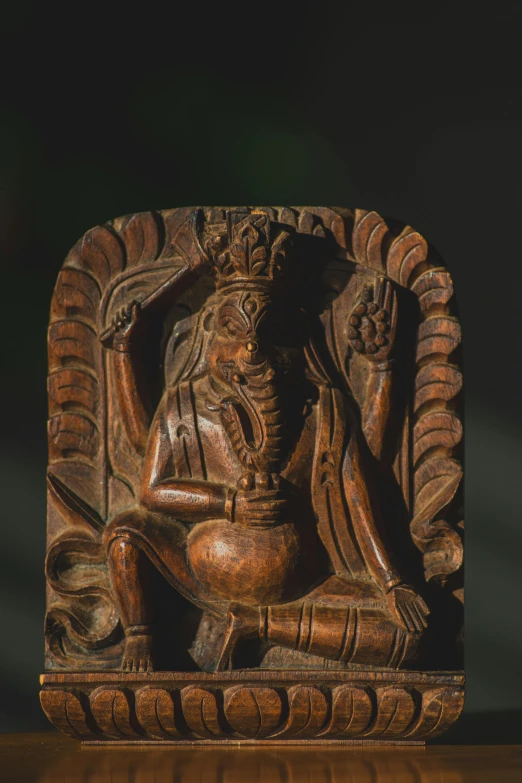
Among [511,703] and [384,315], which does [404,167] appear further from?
[511,703]

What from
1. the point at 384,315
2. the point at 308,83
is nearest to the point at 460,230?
the point at 308,83

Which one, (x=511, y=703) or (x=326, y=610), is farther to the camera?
(x=511, y=703)

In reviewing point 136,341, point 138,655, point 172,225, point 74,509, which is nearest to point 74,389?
point 136,341

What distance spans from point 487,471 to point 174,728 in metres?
2.08

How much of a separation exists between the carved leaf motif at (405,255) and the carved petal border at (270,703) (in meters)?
1.27

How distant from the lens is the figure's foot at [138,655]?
167 inches

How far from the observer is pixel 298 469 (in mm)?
4328

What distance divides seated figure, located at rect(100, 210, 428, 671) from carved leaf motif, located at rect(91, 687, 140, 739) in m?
0.10

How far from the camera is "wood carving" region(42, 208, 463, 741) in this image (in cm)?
422

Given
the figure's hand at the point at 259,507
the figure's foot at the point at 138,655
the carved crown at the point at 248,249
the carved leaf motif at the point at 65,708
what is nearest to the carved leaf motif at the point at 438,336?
the carved crown at the point at 248,249

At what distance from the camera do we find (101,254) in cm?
450

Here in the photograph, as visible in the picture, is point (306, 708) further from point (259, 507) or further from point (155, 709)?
point (259, 507)

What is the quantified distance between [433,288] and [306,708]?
1390 mm

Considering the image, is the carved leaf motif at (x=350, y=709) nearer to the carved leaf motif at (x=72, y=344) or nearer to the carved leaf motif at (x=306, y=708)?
the carved leaf motif at (x=306, y=708)
